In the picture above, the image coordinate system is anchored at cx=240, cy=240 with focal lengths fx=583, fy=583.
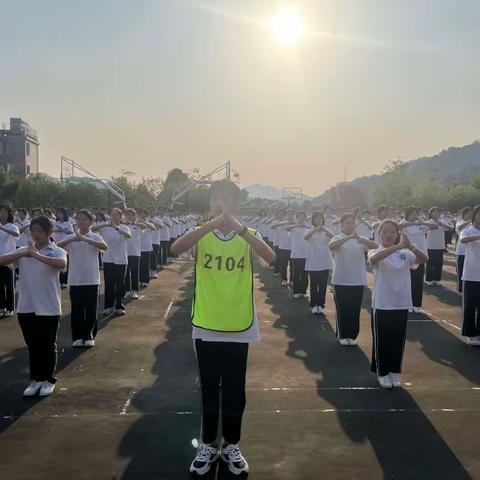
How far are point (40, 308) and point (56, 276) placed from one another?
0.42m

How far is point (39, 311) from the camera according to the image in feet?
20.4

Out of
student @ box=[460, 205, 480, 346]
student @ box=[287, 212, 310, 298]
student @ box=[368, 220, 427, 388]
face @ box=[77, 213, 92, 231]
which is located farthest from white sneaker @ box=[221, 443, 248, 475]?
student @ box=[287, 212, 310, 298]

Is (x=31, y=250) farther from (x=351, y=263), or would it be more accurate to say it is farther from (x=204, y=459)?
(x=351, y=263)

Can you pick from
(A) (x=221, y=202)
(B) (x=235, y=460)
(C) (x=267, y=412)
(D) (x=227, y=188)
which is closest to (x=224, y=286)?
(A) (x=221, y=202)

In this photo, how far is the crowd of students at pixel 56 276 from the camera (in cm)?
625

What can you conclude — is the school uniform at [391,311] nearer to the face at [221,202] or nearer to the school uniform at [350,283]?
the school uniform at [350,283]

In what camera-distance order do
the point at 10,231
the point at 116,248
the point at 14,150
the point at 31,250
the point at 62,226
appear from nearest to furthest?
1. the point at 31,250
2. the point at 10,231
3. the point at 116,248
4. the point at 62,226
5. the point at 14,150

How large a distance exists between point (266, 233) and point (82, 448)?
1823cm

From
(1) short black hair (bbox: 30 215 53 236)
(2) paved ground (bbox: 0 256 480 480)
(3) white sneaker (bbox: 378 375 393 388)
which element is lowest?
(2) paved ground (bbox: 0 256 480 480)

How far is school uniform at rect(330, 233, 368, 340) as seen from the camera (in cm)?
850

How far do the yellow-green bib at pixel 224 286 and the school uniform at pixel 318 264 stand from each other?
6.67m

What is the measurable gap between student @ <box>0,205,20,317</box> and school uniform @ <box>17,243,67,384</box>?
15.0 ft

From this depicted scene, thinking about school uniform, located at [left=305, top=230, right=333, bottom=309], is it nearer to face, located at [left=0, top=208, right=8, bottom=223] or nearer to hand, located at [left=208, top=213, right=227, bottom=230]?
face, located at [left=0, top=208, right=8, bottom=223]

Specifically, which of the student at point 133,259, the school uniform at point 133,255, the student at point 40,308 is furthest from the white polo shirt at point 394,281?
the school uniform at point 133,255
